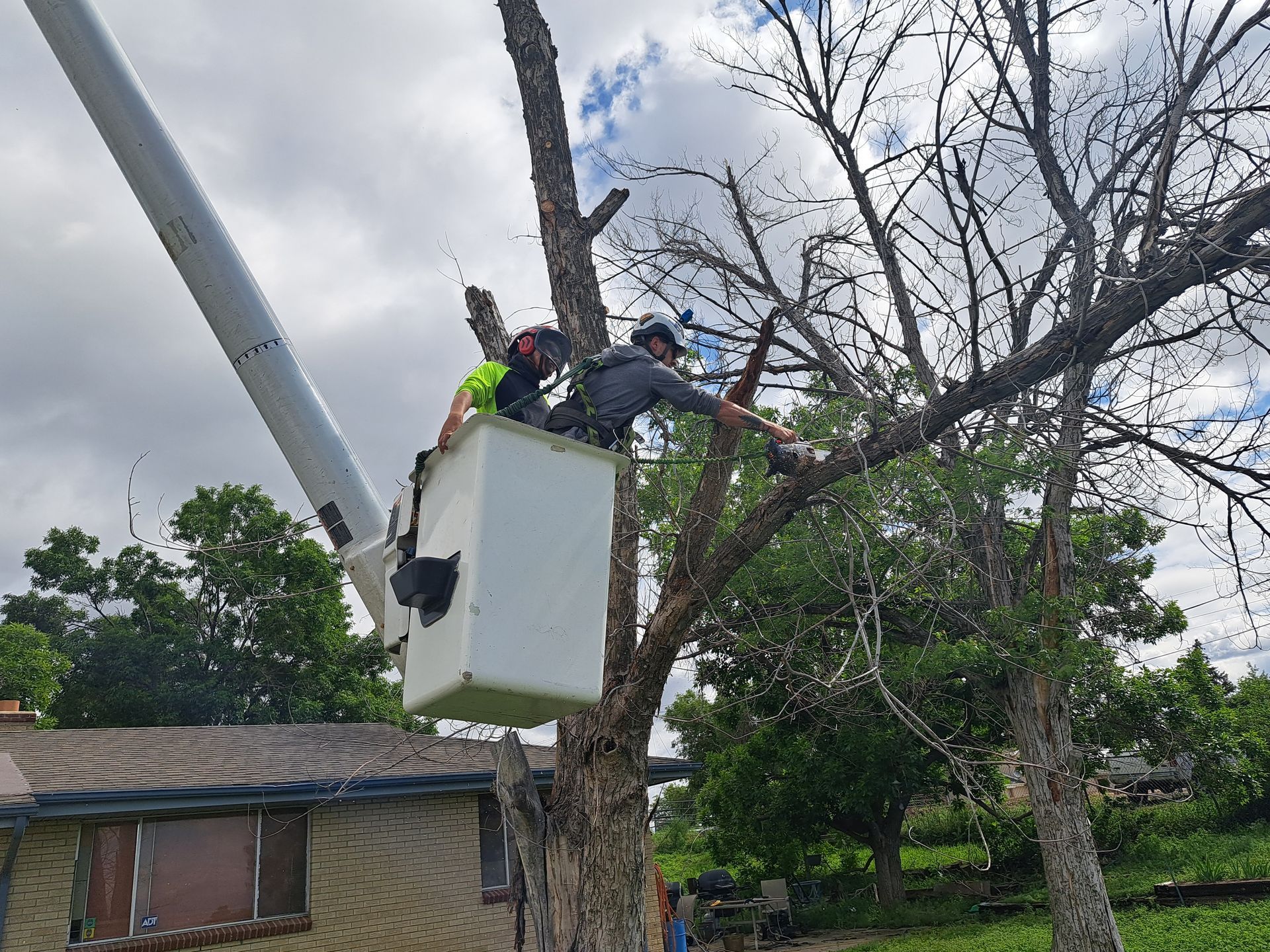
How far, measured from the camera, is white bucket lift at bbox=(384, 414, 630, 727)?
259cm

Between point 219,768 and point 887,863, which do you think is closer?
point 219,768

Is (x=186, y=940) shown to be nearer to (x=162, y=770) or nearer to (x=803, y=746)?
(x=162, y=770)

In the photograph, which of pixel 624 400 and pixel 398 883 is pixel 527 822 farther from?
pixel 398 883

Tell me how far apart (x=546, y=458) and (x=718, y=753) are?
17620 mm

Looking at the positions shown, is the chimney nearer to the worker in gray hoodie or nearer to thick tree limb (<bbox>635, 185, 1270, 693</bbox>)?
thick tree limb (<bbox>635, 185, 1270, 693</bbox>)

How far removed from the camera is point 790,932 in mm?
17672

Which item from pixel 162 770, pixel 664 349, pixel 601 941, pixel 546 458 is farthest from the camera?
pixel 162 770

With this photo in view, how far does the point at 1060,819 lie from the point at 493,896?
21.7 feet

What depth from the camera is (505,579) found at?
2.66 m

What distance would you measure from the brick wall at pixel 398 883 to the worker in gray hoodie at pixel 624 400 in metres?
8.26

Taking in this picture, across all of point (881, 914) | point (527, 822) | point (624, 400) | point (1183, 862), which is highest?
point (624, 400)

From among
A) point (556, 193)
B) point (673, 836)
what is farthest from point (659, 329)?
point (673, 836)

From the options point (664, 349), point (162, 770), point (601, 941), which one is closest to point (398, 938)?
point (162, 770)

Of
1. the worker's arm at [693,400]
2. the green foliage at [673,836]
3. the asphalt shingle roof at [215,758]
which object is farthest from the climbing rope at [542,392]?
the green foliage at [673,836]
